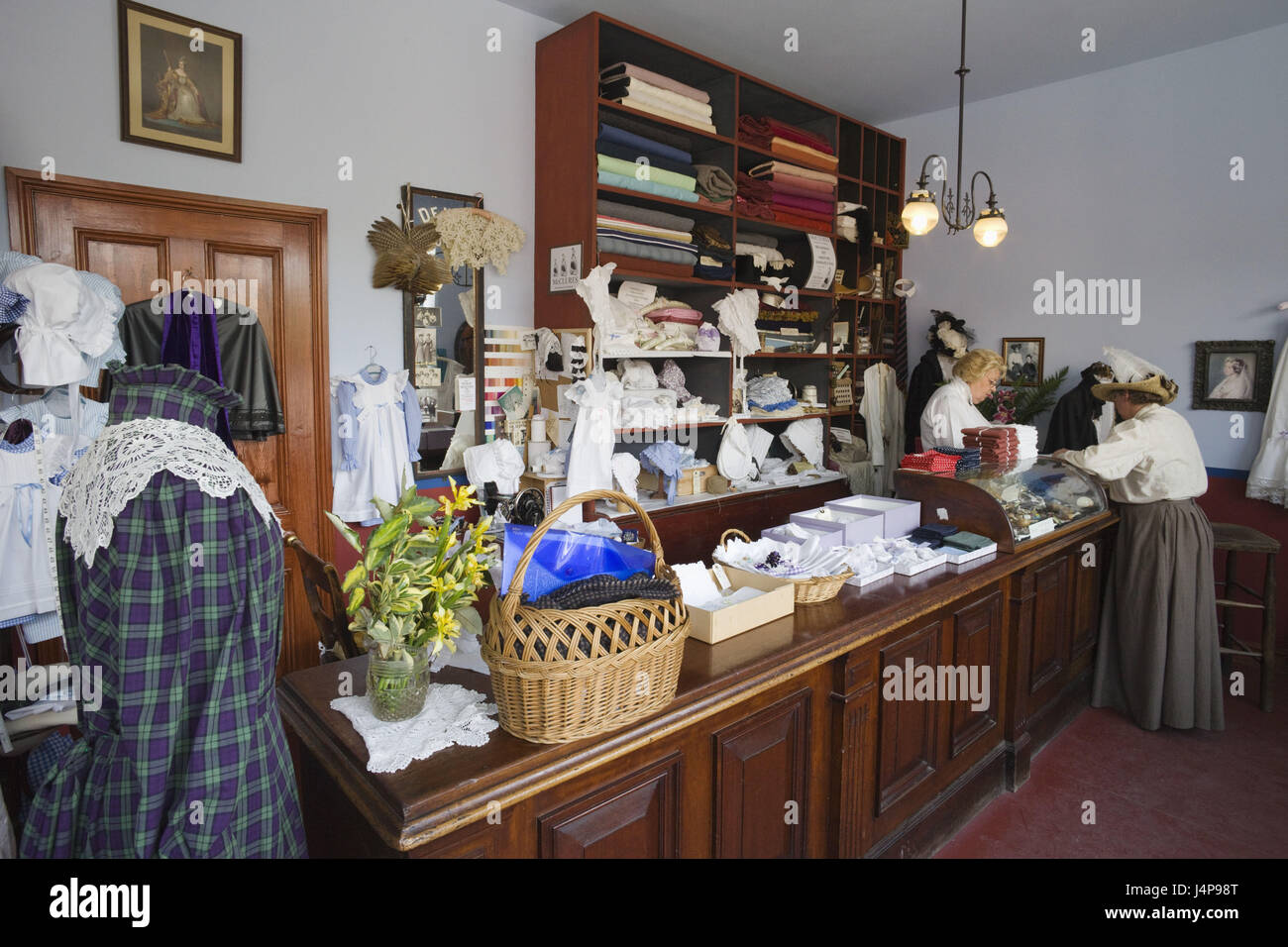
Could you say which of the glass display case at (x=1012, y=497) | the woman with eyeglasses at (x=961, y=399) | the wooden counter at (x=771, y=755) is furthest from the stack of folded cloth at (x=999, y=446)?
the woman with eyeglasses at (x=961, y=399)

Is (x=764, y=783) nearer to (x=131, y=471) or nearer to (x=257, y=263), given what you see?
(x=131, y=471)

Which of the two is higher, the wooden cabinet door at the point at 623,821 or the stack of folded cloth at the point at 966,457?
the stack of folded cloth at the point at 966,457

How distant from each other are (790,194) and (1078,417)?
2507 millimetres

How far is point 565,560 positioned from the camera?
68.5 inches

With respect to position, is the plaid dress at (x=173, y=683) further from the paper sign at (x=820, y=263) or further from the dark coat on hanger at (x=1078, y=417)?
the dark coat on hanger at (x=1078, y=417)

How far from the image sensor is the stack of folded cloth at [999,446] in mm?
3703

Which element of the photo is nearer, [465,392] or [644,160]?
[465,392]

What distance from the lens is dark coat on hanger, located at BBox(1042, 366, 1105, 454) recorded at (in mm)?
5301

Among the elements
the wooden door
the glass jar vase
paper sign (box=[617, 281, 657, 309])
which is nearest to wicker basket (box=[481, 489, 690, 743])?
the glass jar vase

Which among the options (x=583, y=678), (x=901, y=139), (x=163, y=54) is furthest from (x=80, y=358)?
(x=901, y=139)

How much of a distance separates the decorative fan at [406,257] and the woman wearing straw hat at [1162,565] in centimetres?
329

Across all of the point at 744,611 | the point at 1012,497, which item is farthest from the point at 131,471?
the point at 1012,497

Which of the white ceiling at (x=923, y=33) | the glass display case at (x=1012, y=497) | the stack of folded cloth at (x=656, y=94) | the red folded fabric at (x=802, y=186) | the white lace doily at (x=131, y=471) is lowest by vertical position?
the glass display case at (x=1012, y=497)
